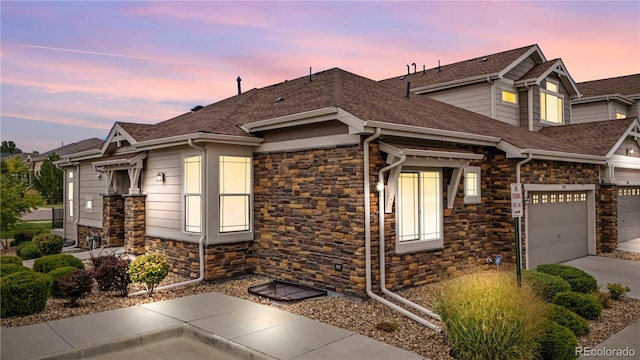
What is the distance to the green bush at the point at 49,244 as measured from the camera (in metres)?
12.5

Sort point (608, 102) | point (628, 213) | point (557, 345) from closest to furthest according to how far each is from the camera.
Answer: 1. point (557, 345)
2. point (628, 213)
3. point (608, 102)

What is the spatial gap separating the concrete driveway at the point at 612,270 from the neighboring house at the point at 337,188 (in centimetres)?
61

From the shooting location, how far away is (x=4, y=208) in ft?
47.6

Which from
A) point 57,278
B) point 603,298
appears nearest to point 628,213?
point 603,298

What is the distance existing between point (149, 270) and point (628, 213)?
16.0 m

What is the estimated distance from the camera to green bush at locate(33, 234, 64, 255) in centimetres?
Answer: 1247

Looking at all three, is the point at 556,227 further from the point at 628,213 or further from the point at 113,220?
the point at 113,220

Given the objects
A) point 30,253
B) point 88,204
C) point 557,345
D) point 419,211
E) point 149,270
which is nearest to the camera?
point 557,345

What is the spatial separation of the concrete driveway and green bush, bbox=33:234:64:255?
14399mm

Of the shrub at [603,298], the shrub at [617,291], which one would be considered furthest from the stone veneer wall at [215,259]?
the shrub at [617,291]

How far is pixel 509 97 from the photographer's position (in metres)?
15.1

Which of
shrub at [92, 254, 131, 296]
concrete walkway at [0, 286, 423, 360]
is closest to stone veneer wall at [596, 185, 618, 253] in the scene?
concrete walkway at [0, 286, 423, 360]

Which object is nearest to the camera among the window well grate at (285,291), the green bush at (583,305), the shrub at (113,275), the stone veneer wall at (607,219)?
the green bush at (583,305)

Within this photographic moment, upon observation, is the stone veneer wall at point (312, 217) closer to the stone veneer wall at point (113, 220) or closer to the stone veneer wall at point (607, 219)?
the stone veneer wall at point (113, 220)
